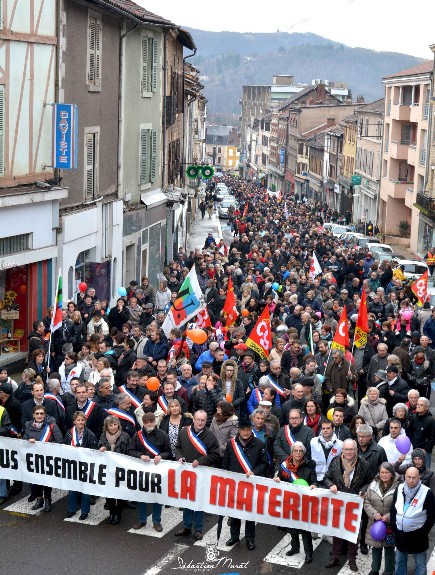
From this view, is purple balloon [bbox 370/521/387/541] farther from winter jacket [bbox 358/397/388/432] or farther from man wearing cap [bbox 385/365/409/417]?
man wearing cap [bbox 385/365/409/417]

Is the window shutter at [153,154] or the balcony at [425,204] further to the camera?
the balcony at [425,204]

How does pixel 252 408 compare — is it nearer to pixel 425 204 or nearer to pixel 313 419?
pixel 313 419

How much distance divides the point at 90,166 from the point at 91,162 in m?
0.14

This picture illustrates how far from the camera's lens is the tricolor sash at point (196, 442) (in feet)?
40.5

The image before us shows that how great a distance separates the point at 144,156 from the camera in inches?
1302

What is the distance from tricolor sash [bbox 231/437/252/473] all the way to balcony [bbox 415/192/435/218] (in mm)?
41656

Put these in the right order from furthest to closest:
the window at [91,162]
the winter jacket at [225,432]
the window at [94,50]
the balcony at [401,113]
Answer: the balcony at [401,113] → the window at [91,162] → the window at [94,50] → the winter jacket at [225,432]

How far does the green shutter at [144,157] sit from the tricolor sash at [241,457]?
70.0ft

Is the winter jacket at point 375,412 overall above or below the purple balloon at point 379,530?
above

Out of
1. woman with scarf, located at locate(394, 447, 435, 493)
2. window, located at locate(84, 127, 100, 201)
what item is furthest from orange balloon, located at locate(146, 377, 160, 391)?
window, located at locate(84, 127, 100, 201)

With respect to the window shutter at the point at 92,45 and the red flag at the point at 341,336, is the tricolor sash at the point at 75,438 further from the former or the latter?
the window shutter at the point at 92,45

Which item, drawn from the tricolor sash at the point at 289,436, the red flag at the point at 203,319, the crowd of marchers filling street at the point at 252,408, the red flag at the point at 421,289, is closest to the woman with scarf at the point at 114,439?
the crowd of marchers filling street at the point at 252,408

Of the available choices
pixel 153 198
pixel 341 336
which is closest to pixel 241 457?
pixel 341 336

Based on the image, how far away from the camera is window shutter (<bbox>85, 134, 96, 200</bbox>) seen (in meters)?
26.5
